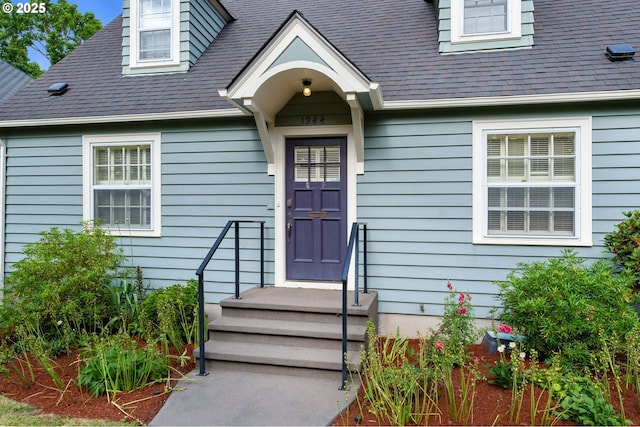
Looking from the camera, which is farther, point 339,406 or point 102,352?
point 102,352

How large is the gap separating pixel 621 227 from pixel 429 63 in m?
2.94

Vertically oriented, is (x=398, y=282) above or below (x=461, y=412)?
above

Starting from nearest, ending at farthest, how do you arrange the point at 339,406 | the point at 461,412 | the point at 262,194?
the point at 461,412 < the point at 339,406 < the point at 262,194

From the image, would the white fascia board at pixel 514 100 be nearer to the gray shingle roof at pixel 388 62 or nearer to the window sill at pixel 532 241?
the gray shingle roof at pixel 388 62

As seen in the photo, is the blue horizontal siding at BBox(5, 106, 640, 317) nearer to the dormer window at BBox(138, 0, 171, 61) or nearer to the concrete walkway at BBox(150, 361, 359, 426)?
the dormer window at BBox(138, 0, 171, 61)

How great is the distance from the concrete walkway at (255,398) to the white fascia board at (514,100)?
309cm

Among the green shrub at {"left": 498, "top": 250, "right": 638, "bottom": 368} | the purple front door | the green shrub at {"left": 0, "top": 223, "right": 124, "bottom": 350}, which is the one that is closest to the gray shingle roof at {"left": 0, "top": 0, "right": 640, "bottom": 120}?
the purple front door

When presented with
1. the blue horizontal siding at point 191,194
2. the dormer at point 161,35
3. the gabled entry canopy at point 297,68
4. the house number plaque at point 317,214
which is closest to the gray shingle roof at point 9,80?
the blue horizontal siding at point 191,194

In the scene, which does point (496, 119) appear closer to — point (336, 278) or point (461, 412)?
point (336, 278)

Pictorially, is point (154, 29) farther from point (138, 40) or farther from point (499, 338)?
point (499, 338)

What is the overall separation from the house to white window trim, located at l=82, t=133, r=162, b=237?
21 millimetres

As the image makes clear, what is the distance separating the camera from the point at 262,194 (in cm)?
523

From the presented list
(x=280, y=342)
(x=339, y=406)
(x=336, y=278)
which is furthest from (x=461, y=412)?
(x=336, y=278)

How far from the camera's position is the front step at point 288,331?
3.73 m
